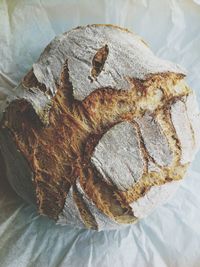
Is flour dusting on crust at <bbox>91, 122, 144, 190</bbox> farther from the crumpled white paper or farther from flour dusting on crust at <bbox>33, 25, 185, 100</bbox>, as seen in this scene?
the crumpled white paper

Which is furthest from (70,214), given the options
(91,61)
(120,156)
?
(91,61)

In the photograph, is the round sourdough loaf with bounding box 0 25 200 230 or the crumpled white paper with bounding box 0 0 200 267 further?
the crumpled white paper with bounding box 0 0 200 267

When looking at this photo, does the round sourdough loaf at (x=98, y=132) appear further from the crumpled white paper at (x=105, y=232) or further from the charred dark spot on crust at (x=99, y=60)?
the crumpled white paper at (x=105, y=232)

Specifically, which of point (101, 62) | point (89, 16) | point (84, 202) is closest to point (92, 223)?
point (84, 202)

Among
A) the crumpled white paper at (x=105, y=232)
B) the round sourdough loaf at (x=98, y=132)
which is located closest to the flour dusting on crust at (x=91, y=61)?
the round sourdough loaf at (x=98, y=132)

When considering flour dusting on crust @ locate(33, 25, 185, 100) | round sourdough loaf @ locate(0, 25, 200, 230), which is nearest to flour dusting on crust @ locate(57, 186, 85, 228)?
round sourdough loaf @ locate(0, 25, 200, 230)

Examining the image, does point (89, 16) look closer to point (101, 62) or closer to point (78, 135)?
point (101, 62)

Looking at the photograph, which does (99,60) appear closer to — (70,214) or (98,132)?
(98,132)
